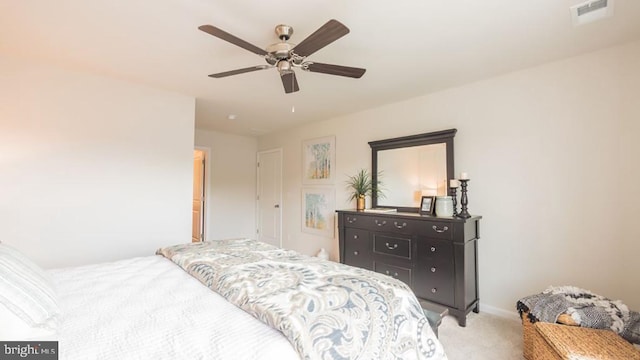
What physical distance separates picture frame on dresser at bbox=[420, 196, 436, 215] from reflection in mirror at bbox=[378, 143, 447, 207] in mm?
102

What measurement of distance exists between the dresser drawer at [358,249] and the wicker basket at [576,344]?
1.64 metres

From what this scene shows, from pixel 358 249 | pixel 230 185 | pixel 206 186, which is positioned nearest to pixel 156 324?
pixel 358 249

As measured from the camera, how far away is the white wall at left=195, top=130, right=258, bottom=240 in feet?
17.0

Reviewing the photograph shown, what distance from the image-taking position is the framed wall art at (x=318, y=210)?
4414mm

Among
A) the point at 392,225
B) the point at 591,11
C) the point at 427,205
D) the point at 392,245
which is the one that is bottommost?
the point at 392,245

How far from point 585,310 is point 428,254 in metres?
1.15

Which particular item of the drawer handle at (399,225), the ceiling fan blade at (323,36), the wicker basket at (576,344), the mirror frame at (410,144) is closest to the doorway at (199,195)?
the mirror frame at (410,144)

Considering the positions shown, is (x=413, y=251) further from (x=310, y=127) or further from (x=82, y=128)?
(x=82, y=128)

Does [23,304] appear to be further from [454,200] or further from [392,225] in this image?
[454,200]

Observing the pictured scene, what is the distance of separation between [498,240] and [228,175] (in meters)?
4.41

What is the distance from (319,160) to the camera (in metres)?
4.58

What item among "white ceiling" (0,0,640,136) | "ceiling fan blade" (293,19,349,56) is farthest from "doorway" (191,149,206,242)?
"ceiling fan blade" (293,19,349,56)

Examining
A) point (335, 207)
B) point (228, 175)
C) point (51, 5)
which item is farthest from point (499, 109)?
point (228, 175)

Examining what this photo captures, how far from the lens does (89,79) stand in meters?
2.76
